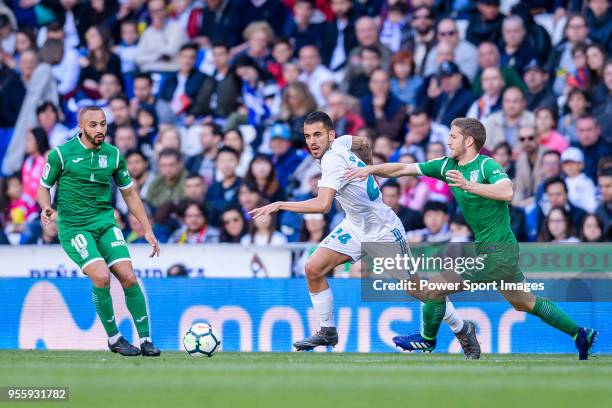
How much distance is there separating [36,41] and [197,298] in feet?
26.6

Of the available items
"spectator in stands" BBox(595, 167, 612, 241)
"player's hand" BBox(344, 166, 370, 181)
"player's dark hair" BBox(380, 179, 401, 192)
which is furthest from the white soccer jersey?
"spectator in stands" BBox(595, 167, 612, 241)

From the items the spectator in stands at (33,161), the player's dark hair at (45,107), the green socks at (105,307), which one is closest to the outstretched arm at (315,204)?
the green socks at (105,307)

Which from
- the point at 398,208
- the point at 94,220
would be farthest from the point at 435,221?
the point at 94,220

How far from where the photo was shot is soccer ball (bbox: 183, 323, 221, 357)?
1202 cm

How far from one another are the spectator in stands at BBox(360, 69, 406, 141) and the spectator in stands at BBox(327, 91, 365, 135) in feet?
0.57

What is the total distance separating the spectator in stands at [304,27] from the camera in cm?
1898

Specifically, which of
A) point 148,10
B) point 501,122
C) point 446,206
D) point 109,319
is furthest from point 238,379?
point 148,10

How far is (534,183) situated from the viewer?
15.9 metres

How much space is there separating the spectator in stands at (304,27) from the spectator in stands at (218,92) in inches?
41.5

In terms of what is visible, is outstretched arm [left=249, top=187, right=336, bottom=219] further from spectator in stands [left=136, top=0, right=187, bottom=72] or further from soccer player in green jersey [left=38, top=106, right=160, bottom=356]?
spectator in stands [left=136, top=0, right=187, bottom=72]

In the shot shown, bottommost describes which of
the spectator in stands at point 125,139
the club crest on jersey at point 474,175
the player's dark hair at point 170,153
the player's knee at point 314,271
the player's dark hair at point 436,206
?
the player's knee at point 314,271

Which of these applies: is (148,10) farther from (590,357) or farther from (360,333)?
(590,357)

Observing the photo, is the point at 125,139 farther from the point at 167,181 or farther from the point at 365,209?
the point at 365,209

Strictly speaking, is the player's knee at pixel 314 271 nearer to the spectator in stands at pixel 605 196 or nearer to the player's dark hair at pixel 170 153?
the spectator in stands at pixel 605 196
